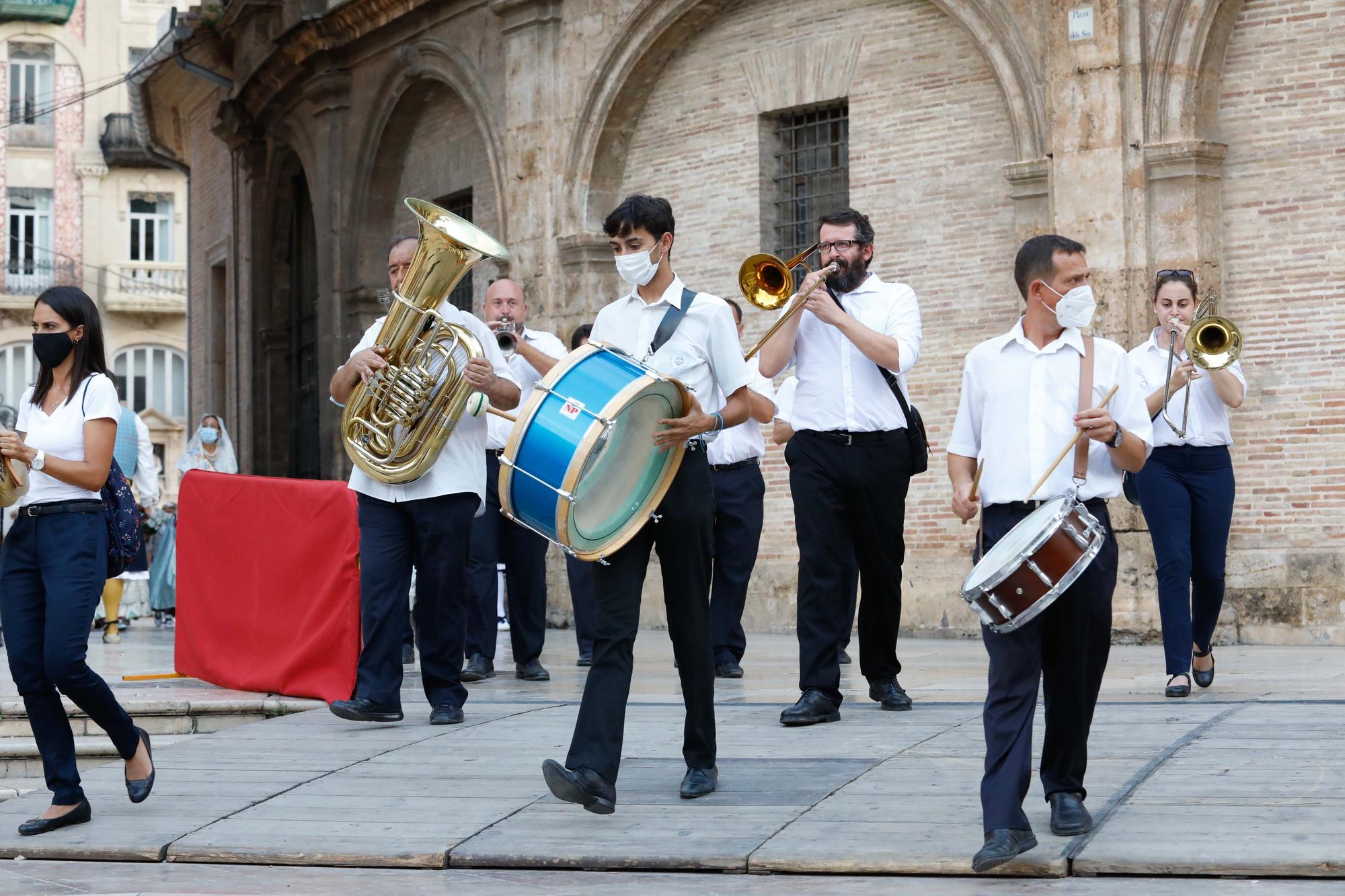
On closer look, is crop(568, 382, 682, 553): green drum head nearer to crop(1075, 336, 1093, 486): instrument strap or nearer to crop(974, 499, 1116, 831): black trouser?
crop(974, 499, 1116, 831): black trouser

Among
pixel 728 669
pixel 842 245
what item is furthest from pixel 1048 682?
pixel 728 669

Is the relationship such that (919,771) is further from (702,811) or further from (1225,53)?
(1225,53)

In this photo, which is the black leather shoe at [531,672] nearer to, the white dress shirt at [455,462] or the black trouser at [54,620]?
the white dress shirt at [455,462]

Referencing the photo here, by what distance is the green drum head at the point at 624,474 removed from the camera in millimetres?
5574

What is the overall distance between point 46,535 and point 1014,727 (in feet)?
10.9

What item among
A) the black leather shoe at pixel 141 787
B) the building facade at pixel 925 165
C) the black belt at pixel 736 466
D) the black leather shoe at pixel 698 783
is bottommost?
the black leather shoe at pixel 141 787

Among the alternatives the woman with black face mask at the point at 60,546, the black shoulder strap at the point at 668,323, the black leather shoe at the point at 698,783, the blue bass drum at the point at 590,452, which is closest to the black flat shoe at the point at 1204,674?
the black leather shoe at the point at 698,783

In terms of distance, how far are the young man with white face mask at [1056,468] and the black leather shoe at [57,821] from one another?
125 inches

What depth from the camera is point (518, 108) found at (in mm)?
17234

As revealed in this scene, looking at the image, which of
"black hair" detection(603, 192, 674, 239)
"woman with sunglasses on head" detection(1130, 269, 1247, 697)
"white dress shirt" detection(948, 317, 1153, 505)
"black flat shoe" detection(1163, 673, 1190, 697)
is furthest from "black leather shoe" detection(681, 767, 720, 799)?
"woman with sunglasses on head" detection(1130, 269, 1247, 697)

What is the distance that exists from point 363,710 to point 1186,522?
3803mm

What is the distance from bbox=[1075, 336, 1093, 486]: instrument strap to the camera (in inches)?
204

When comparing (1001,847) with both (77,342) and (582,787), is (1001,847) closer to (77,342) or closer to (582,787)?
(582,787)

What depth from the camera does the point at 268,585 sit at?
8938mm
